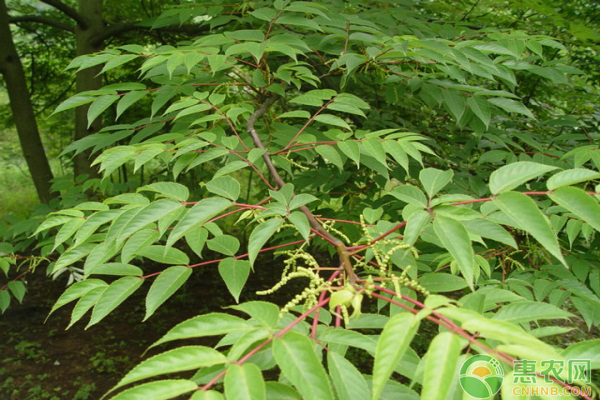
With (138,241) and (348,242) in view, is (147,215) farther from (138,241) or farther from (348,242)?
(348,242)

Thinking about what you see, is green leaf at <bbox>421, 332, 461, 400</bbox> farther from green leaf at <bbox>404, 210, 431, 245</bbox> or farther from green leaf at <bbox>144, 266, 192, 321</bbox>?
green leaf at <bbox>144, 266, 192, 321</bbox>

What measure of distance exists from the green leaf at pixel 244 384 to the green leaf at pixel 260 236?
0.30 meters

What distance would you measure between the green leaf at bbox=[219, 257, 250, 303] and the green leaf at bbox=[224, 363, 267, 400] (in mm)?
371

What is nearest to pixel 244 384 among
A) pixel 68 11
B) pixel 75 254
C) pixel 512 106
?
pixel 75 254

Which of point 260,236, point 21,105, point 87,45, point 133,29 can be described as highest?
point 133,29

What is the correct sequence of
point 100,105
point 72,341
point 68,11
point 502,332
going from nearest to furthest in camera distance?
point 502,332
point 100,105
point 68,11
point 72,341

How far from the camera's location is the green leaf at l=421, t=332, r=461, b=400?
54 centimetres

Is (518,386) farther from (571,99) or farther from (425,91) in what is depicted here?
(571,99)

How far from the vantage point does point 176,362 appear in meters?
0.63

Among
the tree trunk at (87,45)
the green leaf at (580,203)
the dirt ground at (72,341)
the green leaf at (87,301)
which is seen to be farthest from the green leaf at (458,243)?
the tree trunk at (87,45)

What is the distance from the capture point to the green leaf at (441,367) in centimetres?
54

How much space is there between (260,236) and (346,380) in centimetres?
36

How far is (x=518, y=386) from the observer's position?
56 cm

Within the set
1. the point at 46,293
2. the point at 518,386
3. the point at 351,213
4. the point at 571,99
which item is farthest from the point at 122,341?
the point at 571,99
